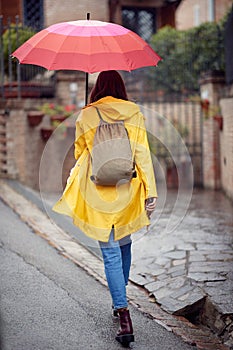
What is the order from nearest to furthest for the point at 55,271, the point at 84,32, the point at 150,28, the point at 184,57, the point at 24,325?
the point at 24,325
the point at 84,32
the point at 55,271
the point at 184,57
the point at 150,28

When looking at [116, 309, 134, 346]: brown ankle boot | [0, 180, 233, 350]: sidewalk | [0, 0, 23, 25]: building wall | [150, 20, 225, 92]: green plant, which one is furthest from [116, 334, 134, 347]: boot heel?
[0, 0, 23, 25]: building wall

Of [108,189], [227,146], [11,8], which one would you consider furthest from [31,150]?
[11,8]

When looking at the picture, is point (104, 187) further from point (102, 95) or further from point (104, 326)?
point (104, 326)

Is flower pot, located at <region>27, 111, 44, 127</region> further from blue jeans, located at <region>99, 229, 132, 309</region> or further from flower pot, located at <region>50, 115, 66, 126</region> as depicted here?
blue jeans, located at <region>99, 229, 132, 309</region>

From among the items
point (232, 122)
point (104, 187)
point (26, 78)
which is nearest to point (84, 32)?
point (104, 187)

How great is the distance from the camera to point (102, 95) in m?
4.55

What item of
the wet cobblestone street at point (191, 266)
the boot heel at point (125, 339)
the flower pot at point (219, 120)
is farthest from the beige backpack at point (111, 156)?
the flower pot at point (219, 120)

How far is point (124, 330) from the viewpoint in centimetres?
421

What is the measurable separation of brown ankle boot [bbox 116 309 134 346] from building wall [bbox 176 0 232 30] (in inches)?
807

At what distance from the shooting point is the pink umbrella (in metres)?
4.60

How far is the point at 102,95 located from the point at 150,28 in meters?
18.1

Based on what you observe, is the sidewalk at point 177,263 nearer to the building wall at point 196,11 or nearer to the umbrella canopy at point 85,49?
the umbrella canopy at point 85,49

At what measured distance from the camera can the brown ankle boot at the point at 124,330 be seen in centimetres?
418

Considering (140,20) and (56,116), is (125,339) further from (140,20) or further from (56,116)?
(140,20)
